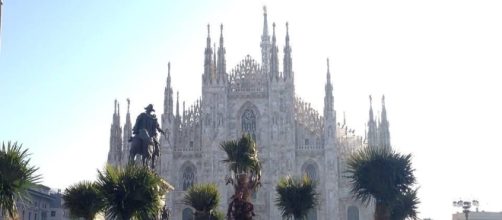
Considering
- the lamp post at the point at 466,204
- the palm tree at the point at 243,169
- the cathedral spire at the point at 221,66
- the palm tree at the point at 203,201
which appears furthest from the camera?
the cathedral spire at the point at 221,66

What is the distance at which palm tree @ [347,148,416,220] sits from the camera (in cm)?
3553

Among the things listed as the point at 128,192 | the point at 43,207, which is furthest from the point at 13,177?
the point at 43,207

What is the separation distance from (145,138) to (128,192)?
4311 millimetres

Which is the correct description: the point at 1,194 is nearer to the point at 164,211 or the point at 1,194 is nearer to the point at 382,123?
the point at 164,211

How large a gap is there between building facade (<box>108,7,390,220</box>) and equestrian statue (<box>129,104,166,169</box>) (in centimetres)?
3762

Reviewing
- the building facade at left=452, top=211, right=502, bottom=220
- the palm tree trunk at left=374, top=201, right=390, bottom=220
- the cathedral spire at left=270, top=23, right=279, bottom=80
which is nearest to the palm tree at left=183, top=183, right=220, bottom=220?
the palm tree trunk at left=374, top=201, right=390, bottom=220

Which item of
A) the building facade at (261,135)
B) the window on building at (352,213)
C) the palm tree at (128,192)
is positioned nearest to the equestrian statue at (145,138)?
the palm tree at (128,192)

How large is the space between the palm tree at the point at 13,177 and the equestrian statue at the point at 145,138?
575 centimetres

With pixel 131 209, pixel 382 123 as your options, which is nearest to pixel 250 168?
pixel 131 209

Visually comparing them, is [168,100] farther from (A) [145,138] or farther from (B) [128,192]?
(B) [128,192]

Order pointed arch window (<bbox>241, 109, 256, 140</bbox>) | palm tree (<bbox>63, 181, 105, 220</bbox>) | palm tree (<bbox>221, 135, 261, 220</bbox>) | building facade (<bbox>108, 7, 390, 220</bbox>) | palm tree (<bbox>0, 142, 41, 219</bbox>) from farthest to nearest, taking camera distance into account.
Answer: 1. pointed arch window (<bbox>241, 109, 256, 140</bbox>)
2. building facade (<bbox>108, 7, 390, 220</bbox>)
3. palm tree (<bbox>63, 181, 105, 220</bbox>)
4. palm tree (<bbox>221, 135, 261, 220</bbox>)
5. palm tree (<bbox>0, 142, 41, 219</bbox>)

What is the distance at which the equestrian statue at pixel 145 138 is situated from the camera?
31.2m

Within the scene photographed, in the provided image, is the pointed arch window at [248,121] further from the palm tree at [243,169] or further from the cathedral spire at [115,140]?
the palm tree at [243,169]

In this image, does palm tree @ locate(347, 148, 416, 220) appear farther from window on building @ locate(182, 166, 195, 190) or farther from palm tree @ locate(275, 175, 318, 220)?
window on building @ locate(182, 166, 195, 190)
